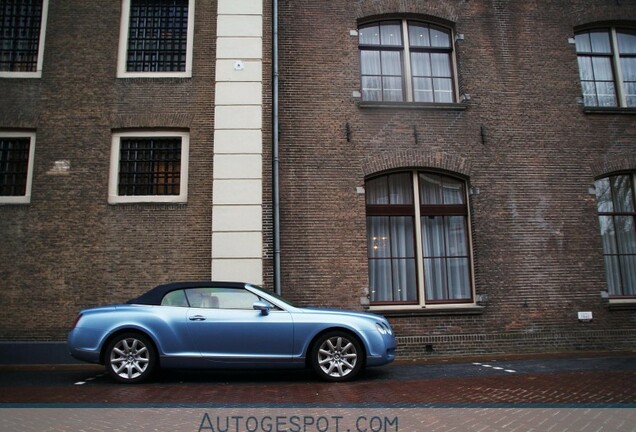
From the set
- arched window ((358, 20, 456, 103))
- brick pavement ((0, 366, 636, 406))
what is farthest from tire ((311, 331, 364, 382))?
arched window ((358, 20, 456, 103))

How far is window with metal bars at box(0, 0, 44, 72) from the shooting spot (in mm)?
11172

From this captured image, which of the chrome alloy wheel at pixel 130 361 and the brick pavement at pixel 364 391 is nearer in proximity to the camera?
the brick pavement at pixel 364 391

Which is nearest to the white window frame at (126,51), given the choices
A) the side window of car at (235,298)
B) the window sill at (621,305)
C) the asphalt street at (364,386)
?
the side window of car at (235,298)

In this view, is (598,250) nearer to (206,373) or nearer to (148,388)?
(206,373)

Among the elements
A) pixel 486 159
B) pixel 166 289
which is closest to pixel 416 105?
pixel 486 159

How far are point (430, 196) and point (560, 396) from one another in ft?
18.8

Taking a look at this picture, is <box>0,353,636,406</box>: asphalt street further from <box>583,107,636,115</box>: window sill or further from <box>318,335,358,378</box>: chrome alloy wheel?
<box>583,107,636,115</box>: window sill

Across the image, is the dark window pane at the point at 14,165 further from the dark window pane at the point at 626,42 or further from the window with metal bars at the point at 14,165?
the dark window pane at the point at 626,42

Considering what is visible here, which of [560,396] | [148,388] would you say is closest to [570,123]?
[560,396]

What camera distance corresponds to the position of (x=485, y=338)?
1043 cm

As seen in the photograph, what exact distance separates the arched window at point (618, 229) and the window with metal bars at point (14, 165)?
502 inches

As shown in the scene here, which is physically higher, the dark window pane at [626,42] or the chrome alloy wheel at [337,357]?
the dark window pane at [626,42]

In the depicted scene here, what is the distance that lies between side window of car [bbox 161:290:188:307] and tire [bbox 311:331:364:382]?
2096 mm

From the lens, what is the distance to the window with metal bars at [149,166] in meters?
10.7
